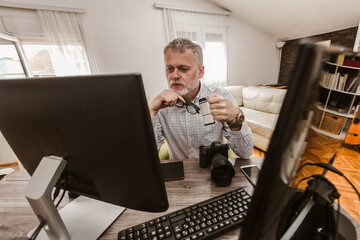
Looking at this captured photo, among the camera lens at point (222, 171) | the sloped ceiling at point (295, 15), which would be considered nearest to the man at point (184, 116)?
the camera lens at point (222, 171)

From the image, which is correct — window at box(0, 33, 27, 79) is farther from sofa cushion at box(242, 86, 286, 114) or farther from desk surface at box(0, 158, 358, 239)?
sofa cushion at box(242, 86, 286, 114)

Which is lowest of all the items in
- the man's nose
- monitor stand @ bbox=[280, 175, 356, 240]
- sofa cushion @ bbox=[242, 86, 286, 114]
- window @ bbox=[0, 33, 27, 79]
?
sofa cushion @ bbox=[242, 86, 286, 114]

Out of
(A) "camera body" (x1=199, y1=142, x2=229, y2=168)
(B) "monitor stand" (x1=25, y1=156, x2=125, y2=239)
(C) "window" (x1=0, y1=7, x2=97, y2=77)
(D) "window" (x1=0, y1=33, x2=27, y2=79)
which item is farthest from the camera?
(C) "window" (x1=0, y1=7, x2=97, y2=77)

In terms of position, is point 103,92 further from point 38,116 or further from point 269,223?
point 269,223

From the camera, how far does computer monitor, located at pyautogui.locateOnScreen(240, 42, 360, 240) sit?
0.15 metres

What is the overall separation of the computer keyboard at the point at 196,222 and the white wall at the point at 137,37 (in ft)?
9.23

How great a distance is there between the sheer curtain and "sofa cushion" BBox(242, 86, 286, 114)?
2.08 feet

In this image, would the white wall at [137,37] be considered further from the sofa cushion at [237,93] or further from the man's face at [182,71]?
the man's face at [182,71]

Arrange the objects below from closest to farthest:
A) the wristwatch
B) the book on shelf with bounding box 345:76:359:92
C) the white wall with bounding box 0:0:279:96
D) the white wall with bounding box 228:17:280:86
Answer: the book on shelf with bounding box 345:76:359:92 → the wristwatch → the white wall with bounding box 0:0:279:96 → the white wall with bounding box 228:17:280:86

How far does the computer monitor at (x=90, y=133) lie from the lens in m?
0.31

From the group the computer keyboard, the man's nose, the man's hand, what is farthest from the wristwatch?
the man's nose

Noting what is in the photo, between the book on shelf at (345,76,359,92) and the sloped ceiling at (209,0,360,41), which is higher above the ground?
the sloped ceiling at (209,0,360,41)

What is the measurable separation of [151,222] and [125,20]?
3119 millimetres

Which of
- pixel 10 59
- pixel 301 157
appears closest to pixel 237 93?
pixel 301 157
